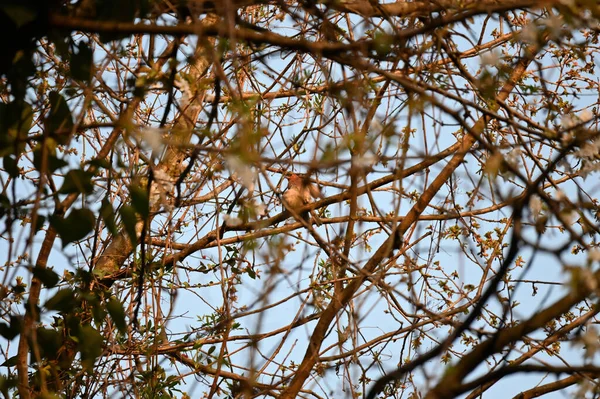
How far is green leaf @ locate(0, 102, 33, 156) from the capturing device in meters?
1.58

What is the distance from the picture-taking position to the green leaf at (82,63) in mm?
1646

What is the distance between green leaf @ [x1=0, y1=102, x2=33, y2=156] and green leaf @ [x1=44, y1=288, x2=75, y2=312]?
379 millimetres

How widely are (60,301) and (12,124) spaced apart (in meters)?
0.44

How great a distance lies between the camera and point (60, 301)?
1787mm

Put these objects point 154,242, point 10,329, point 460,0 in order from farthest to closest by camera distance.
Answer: point 154,242 → point 460,0 → point 10,329

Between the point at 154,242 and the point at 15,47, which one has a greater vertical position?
the point at 154,242

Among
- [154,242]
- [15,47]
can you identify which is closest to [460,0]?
[15,47]

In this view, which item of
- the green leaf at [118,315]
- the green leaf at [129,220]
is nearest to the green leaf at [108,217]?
the green leaf at [129,220]

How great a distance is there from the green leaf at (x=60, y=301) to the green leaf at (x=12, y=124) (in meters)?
0.38

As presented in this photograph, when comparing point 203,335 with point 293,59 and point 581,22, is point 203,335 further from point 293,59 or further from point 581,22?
point 581,22

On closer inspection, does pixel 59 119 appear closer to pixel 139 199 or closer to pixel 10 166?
pixel 10 166

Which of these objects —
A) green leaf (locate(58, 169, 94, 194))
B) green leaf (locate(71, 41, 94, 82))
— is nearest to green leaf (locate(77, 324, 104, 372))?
green leaf (locate(58, 169, 94, 194))

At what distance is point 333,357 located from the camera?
3025mm

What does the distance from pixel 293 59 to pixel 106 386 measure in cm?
141
